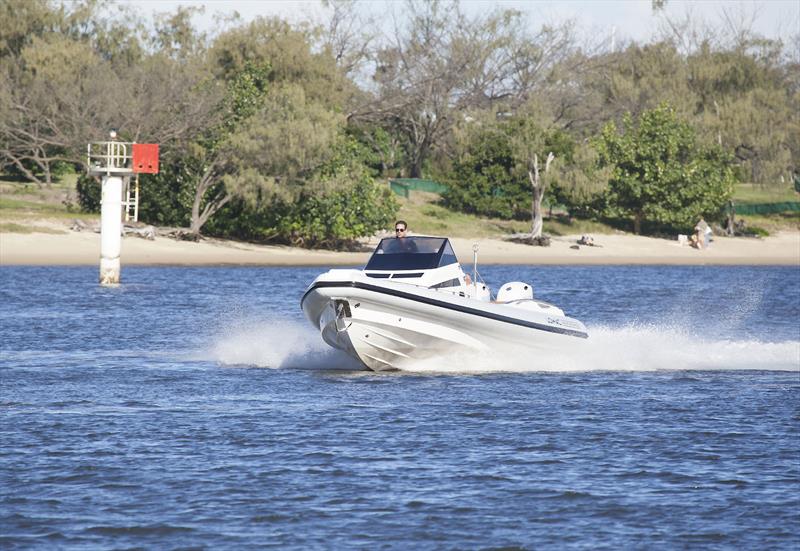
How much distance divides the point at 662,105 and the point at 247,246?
1071 inches

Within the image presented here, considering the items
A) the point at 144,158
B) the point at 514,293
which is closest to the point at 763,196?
the point at 144,158

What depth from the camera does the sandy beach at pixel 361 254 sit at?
5459 centimetres

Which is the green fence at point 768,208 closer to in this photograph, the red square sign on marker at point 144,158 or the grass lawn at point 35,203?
the grass lawn at point 35,203

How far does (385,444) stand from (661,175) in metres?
58.1

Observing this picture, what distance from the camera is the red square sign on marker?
43422mm

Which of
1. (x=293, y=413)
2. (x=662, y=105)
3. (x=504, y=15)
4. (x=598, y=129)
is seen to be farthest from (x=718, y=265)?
(x=293, y=413)

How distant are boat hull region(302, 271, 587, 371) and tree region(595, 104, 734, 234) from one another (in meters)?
50.7

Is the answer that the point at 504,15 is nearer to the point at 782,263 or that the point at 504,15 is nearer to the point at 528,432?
the point at 782,263

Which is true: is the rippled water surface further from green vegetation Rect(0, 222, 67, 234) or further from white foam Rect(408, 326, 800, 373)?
green vegetation Rect(0, 222, 67, 234)

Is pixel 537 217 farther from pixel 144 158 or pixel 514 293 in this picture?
pixel 514 293

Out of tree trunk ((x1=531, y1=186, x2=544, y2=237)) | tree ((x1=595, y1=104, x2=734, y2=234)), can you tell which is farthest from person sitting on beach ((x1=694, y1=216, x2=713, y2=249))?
tree trunk ((x1=531, y1=186, x2=544, y2=237))

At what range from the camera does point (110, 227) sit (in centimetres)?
4322

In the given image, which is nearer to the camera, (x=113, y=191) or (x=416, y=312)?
(x=416, y=312)

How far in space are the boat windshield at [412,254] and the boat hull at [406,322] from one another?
2.93ft
